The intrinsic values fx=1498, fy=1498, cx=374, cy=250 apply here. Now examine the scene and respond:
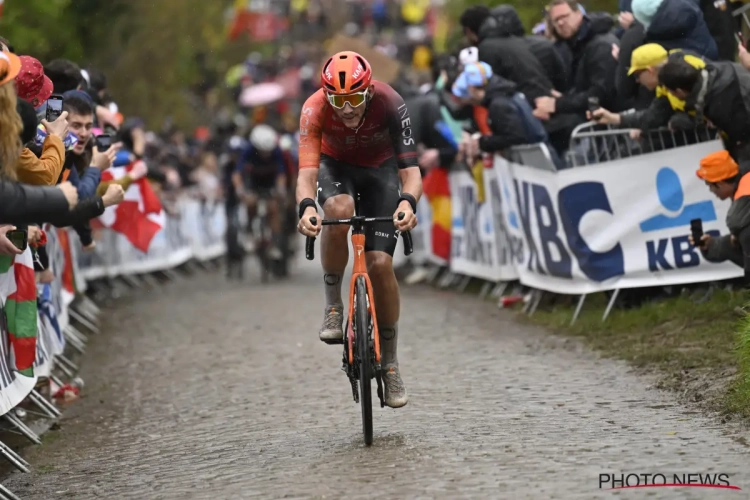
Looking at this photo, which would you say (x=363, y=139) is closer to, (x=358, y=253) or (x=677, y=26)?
(x=358, y=253)

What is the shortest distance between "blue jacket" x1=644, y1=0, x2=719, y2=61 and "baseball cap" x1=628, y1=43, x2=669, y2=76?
0.30 m

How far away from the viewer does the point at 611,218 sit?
12711 mm

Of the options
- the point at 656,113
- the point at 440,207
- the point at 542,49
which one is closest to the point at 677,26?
the point at 656,113

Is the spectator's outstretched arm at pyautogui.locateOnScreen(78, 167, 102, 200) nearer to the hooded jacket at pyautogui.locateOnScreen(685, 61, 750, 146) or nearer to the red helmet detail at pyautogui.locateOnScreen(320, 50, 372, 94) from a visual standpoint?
the red helmet detail at pyautogui.locateOnScreen(320, 50, 372, 94)

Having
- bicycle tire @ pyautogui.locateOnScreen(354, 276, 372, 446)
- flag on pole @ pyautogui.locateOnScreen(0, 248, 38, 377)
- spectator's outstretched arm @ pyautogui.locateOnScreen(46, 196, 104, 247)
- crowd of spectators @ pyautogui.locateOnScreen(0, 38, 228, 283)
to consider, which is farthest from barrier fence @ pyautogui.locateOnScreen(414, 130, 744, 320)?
spectator's outstretched arm @ pyautogui.locateOnScreen(46, 196, 104, 247)

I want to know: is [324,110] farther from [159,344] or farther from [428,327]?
[159,344]

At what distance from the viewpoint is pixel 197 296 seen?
21.2 metres

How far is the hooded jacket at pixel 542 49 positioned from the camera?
14.5m

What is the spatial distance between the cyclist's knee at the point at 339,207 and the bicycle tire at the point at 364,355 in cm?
50

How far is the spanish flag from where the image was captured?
1850 cm

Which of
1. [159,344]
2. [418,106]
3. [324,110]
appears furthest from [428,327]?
[324,110]

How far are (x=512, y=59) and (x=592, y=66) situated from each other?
112cm

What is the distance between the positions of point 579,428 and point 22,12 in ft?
52.2

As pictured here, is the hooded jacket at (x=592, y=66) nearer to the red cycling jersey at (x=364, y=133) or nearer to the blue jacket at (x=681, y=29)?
the blue jacket at (x=681, y=29)
